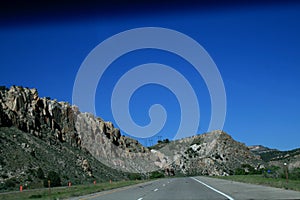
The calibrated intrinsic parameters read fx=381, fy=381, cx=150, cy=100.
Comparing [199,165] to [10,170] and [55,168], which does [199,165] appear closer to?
[55,168]

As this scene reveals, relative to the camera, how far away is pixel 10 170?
186 ft

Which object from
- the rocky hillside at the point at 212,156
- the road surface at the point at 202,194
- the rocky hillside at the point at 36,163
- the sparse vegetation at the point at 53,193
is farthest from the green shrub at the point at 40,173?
the rocky hillside at the point at 212,156

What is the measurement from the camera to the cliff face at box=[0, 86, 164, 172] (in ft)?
242

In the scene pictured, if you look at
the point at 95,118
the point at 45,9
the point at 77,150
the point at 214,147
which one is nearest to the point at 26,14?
the point at 45,9

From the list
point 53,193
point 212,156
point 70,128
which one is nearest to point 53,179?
point 53,193

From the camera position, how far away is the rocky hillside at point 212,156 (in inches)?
5280

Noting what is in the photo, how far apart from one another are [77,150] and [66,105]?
45.9 ft

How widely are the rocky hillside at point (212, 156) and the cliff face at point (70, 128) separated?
A: 48.2 ft

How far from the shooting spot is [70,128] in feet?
303

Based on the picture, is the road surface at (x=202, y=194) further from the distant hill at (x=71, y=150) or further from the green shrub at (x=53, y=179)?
the green shrub at (x=53, y=179)

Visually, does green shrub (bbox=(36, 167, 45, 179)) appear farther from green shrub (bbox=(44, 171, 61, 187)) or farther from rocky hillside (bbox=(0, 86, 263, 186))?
rocky hillside (bbox=(0, 86, 263, 186))

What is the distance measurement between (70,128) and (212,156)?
6684 cm

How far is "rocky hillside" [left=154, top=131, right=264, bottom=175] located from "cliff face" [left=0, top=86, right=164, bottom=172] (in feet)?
48.2

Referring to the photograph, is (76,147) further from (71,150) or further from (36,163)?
(36,163)
